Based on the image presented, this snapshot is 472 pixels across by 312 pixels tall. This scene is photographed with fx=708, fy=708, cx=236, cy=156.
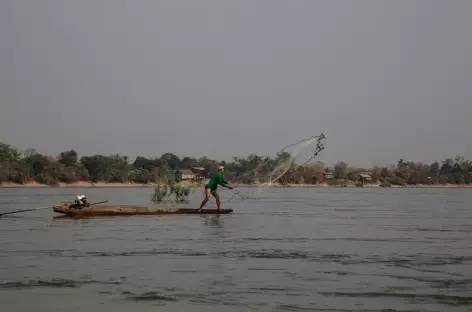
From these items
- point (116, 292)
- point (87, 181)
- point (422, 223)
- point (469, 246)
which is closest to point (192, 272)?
point (116, 292)

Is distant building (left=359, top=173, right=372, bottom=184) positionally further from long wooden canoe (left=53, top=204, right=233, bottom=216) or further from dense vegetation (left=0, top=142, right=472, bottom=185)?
long wooden canoe (left=53, top=204, right=233, bottom=216)

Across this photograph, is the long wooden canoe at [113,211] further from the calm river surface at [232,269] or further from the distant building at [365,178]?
the distant building at [365,178]

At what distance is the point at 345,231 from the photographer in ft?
73.5

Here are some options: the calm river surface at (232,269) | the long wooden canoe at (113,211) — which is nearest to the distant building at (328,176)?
the long wooden canoe at (113,211)

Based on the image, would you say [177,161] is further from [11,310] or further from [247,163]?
[11,310]

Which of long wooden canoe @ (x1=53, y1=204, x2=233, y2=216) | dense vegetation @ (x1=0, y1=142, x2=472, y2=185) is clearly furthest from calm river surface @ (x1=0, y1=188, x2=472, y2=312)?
dense vegetation @ (x1=0, y1=142, x2=472, y2=185)

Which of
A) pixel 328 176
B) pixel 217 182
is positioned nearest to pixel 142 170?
pixel 328 176

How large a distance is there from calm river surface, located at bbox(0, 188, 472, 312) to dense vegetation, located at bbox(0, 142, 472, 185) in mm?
65605

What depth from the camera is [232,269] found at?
1312 centimetres

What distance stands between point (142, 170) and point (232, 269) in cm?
11296

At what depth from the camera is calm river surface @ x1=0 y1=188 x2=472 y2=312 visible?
10047 mm

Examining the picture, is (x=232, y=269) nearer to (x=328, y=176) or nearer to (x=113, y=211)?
(x=113, y=211)

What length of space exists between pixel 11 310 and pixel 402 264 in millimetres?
7745

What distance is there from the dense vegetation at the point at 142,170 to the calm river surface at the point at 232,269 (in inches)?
2583
